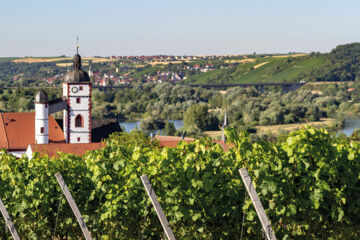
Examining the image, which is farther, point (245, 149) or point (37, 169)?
point (37, 169)

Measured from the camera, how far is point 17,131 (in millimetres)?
44750

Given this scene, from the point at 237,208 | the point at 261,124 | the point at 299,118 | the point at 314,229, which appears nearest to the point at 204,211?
the point at 237,208

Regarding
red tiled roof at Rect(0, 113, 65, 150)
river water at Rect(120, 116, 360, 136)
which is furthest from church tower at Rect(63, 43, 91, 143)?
river water at Rect(120, 116, 360, 136)

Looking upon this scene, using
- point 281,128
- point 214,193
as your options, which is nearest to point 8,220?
point 214,193

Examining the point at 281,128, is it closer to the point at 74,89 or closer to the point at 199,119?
the point at 199,119

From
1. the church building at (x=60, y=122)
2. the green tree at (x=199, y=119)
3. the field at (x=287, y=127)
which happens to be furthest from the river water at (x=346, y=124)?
the church building at (x=60, y=122)

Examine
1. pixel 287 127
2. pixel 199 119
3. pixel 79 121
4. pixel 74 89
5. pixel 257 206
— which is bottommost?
pixel 287 127

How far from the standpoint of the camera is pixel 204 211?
1313cm

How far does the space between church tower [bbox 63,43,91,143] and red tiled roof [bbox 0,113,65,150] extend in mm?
1789

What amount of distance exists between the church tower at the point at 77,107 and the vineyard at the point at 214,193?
33.2 metres

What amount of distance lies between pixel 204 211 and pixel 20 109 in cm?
8970

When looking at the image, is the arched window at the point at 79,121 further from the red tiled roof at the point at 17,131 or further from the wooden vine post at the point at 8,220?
the wooden vine post at the point at 8,220

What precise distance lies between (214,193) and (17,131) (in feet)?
113

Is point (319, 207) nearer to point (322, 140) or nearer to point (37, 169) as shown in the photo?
point (322, 140)
